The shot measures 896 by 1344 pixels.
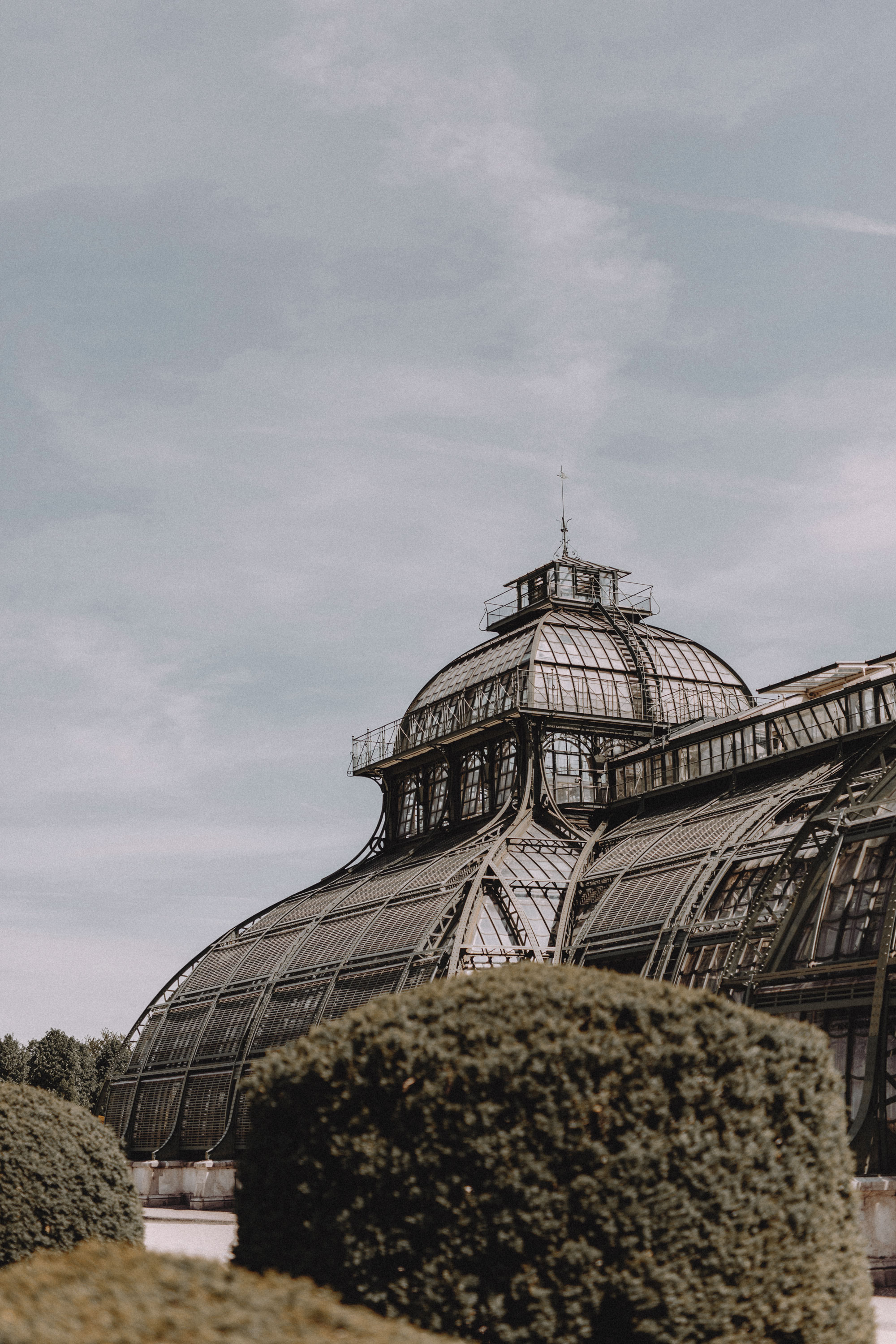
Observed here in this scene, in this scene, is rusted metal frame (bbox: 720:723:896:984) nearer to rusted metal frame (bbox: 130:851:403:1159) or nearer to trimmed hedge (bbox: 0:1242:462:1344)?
rusted metal frame (bbox: 130:851:403:1159)

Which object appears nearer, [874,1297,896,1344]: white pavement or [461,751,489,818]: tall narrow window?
[874,1297,896,1344]: white pavement

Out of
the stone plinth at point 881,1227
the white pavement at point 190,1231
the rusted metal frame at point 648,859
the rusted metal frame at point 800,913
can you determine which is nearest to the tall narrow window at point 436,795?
the rusted metal frame at point 648,859

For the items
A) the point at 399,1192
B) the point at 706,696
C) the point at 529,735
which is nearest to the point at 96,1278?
the point at 399,1192

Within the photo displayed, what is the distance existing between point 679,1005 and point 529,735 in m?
38.4

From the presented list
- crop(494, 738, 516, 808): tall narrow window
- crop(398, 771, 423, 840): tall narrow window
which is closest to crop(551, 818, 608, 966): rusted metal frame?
crop(494, 738, 516, 808): tall narrow window

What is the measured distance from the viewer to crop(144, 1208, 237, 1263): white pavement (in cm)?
3138

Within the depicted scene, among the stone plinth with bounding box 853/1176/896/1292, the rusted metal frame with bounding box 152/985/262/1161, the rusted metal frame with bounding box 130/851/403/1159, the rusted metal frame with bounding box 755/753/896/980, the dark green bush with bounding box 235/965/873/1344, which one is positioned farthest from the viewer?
the rusted metal frame with bounding box 152/985/262/1161

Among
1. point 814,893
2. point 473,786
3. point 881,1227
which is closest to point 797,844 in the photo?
point 814,893

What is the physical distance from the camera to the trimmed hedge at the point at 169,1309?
24.7 feet

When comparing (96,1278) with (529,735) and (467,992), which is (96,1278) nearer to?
(467,992)

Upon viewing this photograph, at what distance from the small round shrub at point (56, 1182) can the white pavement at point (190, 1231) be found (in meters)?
6.60

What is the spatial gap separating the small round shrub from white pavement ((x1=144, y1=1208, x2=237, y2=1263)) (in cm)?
660

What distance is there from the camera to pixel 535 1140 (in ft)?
38.0

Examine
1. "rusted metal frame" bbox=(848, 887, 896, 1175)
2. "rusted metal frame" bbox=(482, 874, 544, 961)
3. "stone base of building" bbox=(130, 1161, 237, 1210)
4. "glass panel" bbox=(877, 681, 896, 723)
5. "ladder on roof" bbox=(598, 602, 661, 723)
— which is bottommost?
"stone base of building" bbox=(130, 1161, 237, 1210)
